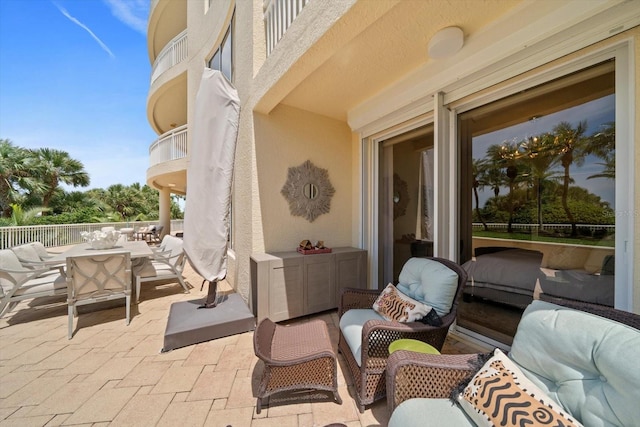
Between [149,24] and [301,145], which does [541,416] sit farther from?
[149,24]

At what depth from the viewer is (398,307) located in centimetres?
209

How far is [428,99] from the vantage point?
2850 millimetres

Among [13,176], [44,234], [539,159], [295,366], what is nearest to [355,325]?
[295,366]

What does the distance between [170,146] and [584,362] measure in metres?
9.63

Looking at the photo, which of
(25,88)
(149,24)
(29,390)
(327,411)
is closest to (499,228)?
(327,411)

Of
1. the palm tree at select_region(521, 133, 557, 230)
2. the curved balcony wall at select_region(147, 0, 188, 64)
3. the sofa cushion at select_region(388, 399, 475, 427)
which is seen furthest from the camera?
the curved balcony wall at select_region(147, 0, 188, 64)

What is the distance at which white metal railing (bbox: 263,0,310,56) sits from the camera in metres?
2.80

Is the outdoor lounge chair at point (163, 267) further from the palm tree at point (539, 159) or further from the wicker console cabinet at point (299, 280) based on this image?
the palm tree at point (539, 159)

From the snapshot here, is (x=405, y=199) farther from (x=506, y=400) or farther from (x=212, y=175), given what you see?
(x=506, y=400)

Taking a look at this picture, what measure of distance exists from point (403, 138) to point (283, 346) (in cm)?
317

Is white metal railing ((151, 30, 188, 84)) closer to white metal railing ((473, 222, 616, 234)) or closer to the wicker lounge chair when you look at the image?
white metal railing ((473, 222, 616, 234))

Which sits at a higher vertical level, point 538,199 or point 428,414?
point 538,199

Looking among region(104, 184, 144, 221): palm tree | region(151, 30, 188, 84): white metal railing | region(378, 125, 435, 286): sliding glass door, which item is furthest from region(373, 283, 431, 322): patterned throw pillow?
region(104, 184, 144, 221): palm tree

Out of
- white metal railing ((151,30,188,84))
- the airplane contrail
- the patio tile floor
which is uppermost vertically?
the airplane contrail
